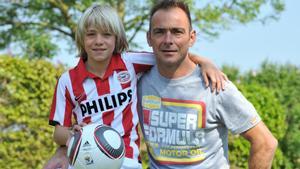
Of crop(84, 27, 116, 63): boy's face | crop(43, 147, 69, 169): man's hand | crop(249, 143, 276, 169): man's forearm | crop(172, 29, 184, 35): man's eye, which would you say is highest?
crop(172, 29, 184, 35): man's eye

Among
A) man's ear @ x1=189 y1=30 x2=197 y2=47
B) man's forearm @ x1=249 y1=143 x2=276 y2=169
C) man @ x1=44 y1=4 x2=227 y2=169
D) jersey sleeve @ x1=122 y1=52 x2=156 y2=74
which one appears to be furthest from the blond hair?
man's forearm @ x1=249 y1=143 x2=276 y2=169

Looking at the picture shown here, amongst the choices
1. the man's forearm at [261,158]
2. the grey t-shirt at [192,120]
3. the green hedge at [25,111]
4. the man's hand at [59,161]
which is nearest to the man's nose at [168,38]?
the grey t-shirt at [192,120]

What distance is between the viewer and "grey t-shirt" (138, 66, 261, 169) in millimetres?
3764

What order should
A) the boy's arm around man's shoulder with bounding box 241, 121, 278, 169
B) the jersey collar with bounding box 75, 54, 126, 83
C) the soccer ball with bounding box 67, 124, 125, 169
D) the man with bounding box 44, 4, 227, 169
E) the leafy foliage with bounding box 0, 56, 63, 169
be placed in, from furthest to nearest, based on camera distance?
the leafy foliage with bounding box 0, 56, 63, 169
the jersey collar with bounding box 75, 54, 126, 83
the man with bounding box 44, 4, 227, 169
the boy's arm around man's shoulder with bounding box 241, 121, 278, 169
the soccer ball with bounding box 67, 124, 125, 169

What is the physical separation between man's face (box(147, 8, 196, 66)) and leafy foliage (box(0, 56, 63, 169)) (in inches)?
173

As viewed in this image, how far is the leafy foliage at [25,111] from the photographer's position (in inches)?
308

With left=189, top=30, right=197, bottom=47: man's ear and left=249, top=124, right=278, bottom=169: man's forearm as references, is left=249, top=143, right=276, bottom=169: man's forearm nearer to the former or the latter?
left=249, top=124, right=278, bottom=169: man's forearm

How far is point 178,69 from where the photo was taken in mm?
3854

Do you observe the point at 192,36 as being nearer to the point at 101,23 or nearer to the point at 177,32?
the point at 177,32

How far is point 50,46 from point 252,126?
36.0 ft

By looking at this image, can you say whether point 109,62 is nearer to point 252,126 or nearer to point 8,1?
point 252,126

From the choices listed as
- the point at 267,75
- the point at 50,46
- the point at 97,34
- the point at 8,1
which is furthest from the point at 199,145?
the point at 8,1

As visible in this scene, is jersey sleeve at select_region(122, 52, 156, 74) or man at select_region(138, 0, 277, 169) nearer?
man at select_region(138, 0, 277, 169)

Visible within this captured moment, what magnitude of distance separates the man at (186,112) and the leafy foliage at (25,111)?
13.8 feet
